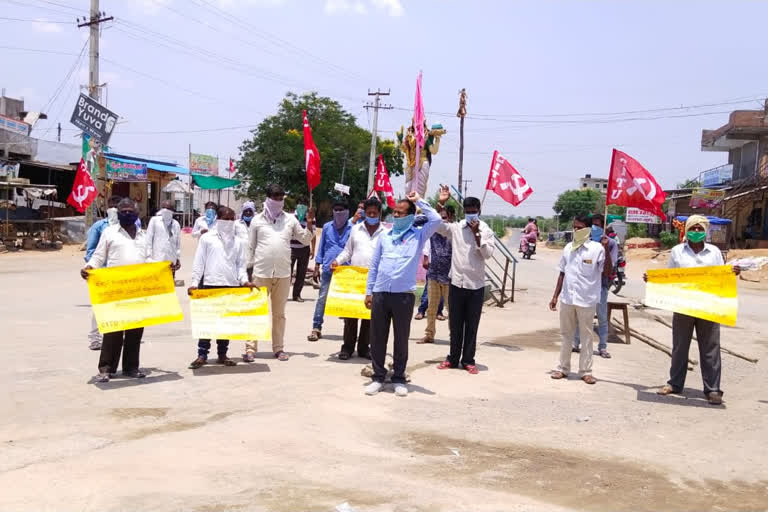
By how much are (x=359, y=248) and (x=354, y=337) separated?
1.12 metres

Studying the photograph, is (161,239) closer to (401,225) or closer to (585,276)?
(401,225)

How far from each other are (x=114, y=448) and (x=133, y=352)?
93.6 inches

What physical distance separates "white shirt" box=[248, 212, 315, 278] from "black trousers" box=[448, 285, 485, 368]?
6.61 feet

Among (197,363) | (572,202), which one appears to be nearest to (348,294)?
(197,363)

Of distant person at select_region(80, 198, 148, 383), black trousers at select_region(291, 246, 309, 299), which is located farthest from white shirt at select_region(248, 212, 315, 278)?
black trousers at select_region(291, 246, 309, 299)

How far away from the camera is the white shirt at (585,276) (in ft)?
25.1

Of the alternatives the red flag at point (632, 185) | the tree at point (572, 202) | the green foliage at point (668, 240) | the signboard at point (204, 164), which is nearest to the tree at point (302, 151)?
the signboard at point (204, 164)

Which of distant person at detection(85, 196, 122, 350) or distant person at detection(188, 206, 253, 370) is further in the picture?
distant person at detection(85, 196, 122, 350)

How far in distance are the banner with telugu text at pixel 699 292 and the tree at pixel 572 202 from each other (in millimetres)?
90394

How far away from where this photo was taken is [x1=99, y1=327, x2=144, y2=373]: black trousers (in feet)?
22.6

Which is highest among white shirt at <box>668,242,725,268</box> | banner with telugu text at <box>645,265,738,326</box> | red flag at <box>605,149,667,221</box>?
red flag at <box>605,149,667,221</box>

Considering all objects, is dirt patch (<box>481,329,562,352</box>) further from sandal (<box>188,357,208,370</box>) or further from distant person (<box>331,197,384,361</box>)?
sandal (<box>188,357,208,370</box>)

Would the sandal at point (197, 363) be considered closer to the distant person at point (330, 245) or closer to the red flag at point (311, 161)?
the distant person at point (330, 245)

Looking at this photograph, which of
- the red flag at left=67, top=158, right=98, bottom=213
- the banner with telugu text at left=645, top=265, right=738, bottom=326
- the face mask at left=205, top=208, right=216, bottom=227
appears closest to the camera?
the banner with telugu text at left=645, top=265, right=738, bottom=326
